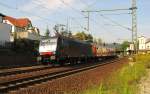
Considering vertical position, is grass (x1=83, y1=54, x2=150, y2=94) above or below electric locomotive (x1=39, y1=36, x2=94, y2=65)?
below

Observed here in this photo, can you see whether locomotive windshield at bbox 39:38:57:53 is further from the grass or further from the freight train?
the grass

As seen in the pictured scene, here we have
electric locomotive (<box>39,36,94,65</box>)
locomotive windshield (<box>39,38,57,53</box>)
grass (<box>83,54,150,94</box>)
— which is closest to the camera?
grass (<box>83,54,150,94</box>)

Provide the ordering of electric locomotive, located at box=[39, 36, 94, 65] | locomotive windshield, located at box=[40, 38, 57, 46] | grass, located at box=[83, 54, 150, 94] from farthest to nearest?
locomotive windshield, located at box=[40, 38, 57, 46], electric locomotive, located at box=[39, 36, 94, 65], grass, located at box=[83, 54, 150, 94]

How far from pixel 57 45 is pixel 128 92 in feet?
75.9

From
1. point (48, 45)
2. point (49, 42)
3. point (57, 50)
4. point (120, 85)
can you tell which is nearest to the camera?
point (120, 85)

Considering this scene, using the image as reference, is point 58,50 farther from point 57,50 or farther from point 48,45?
point 48,45

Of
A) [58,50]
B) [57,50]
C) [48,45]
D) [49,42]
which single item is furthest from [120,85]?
[49,42]

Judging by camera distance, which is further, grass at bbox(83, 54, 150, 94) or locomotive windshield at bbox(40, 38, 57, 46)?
locomotive windshield at bbox(40, 38, 57, 46)

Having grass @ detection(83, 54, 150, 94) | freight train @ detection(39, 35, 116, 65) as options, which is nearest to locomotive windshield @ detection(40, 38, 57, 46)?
freight train @ detection(39, 35, 116, 65)

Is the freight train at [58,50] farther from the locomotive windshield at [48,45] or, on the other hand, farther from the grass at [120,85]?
the grass at [120,85]

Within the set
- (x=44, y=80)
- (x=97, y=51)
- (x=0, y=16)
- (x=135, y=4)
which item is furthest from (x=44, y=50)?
(x=0, y=16)

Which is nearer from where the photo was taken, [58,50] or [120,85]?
[120,85]

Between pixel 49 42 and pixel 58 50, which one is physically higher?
pixel 49 42

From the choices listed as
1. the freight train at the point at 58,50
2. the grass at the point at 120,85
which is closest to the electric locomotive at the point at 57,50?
the freight train at the point at 58,50
